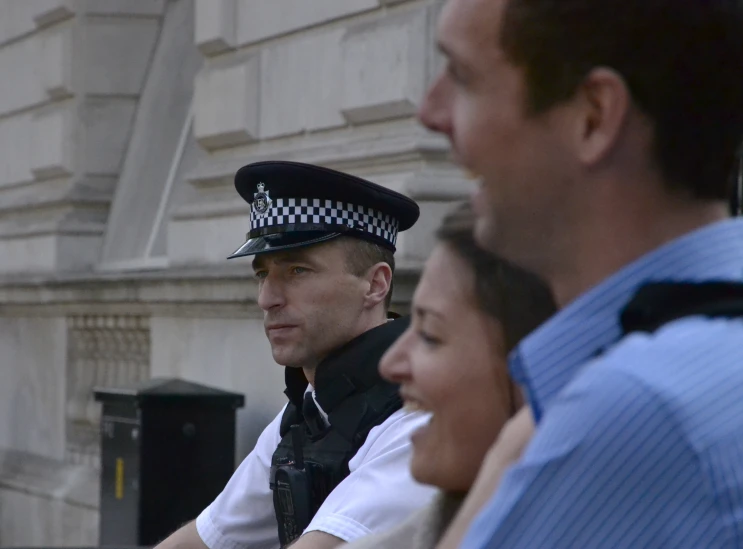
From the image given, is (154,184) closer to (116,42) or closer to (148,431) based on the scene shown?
(116,42)

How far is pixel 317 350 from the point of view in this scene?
376 centimetres

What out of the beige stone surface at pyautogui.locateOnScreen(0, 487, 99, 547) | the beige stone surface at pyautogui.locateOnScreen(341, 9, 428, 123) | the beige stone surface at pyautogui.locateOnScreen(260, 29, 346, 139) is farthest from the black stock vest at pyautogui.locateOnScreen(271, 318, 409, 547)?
the beige stone surface at pyautogui.locateOnScreen(0, 487, 99, 547)

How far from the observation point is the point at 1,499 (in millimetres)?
10219

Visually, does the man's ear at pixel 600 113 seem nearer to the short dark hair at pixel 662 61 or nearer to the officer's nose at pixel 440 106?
the short dark hair at pixel 662 61

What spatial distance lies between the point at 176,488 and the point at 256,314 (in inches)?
37.7

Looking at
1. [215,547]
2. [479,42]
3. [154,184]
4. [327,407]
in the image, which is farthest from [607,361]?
[154,184]

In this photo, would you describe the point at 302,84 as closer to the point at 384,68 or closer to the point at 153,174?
the point at 384,68

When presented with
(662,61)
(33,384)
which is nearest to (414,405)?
(662,61)

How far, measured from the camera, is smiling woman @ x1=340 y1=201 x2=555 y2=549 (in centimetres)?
164

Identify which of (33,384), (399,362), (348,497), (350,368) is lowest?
(33,384)

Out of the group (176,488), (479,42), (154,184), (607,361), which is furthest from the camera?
(154,184)

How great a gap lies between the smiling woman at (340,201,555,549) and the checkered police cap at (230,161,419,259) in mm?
2198

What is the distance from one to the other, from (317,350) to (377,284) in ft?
0.88

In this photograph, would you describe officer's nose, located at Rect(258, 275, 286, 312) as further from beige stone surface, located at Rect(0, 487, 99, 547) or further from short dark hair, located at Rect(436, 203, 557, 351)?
beige stone surface, located at Rect(0, 487, 99, 547)
